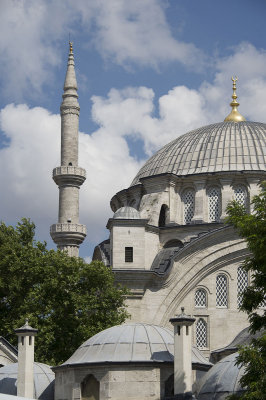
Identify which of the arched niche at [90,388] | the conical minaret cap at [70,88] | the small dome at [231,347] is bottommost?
the arched niche at [90,388]

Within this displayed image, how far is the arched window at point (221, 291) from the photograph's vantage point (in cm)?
3634

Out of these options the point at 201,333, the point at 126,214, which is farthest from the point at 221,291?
the point at 126,214

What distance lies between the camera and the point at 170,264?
119 ft

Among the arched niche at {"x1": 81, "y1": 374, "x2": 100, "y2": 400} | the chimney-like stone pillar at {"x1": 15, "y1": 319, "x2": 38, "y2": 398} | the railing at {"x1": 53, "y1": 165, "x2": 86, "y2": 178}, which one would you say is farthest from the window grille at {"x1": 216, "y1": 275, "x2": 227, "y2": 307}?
the arched niche at {"x1": 81, "y1": 374, "x2": 100, "y2": 400}

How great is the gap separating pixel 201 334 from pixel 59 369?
1253cm

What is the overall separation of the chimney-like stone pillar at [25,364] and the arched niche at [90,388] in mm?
1513

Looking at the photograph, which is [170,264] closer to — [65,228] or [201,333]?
[201,333]

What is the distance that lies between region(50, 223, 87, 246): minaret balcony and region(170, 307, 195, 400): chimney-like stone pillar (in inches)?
679

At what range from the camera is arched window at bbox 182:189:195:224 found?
40438 mm

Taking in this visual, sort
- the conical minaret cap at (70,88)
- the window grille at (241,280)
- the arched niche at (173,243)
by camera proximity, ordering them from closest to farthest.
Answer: the window grille at (241,280), the arched niche at (173,243), the conical minaret cap at (70,88)

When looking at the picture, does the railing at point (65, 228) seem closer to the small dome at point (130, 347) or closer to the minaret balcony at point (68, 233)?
the minaret balcony at point (68, 233)

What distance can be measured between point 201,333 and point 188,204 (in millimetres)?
6634

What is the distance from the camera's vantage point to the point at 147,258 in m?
37.6

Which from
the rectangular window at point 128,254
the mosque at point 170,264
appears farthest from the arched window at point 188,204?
the rectangular window at point 128,254
